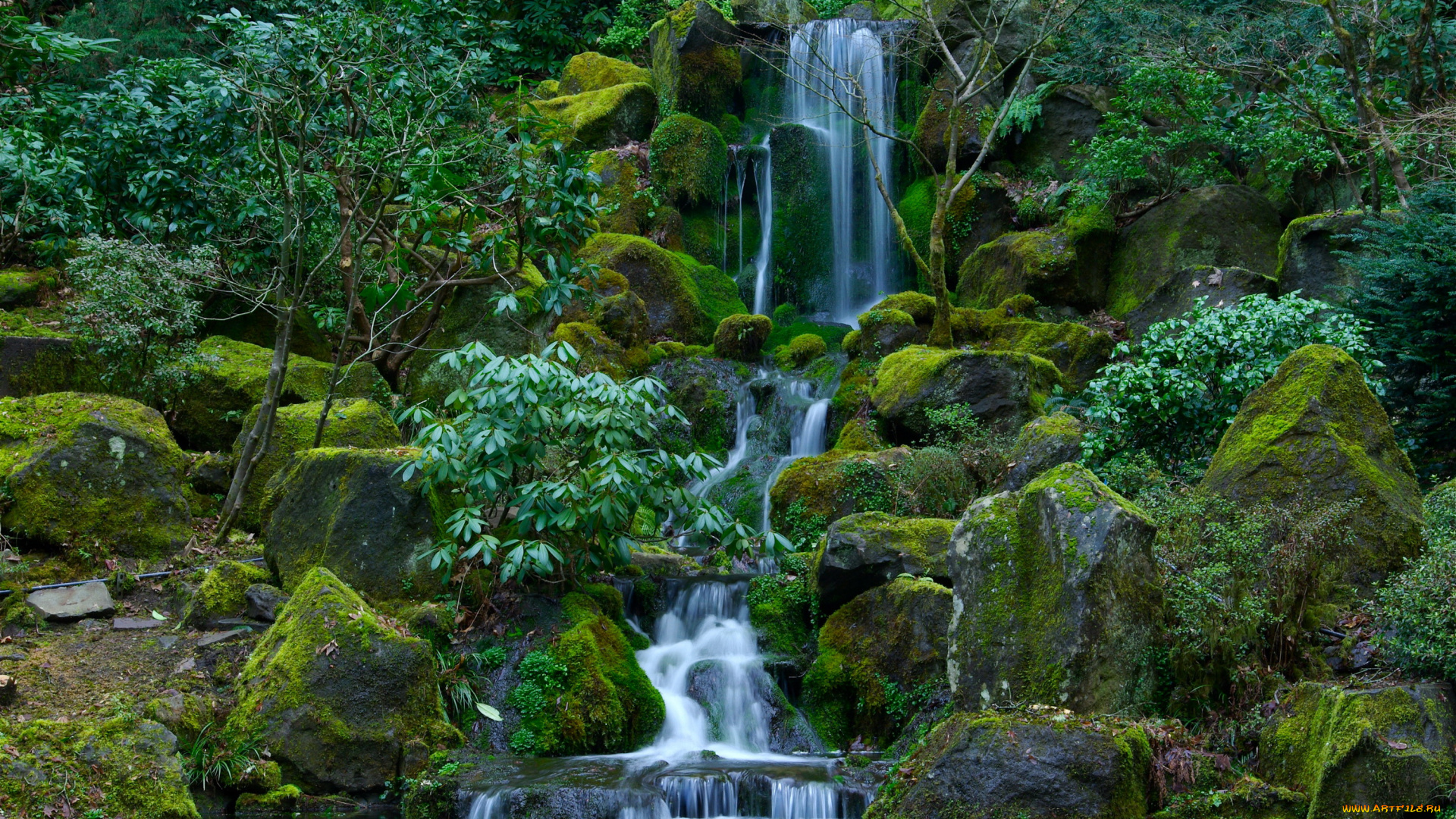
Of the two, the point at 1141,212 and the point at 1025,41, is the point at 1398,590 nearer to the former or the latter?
the point at 1141,212

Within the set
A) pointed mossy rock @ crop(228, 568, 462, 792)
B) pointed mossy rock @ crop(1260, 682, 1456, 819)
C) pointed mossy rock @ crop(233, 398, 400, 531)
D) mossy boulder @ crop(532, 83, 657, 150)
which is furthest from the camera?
mossy boulder @ crop(532, 83, 657, 150)

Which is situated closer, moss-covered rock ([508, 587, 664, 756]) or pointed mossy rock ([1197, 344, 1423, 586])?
pointed mossy rock ([1197, 344, 1423, 586])

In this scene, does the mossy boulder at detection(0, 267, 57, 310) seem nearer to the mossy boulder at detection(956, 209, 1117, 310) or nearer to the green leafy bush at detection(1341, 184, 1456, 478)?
the mossy boulder at detection(956, 209, 1117, 310)

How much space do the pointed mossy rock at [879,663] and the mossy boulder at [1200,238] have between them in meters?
8.87

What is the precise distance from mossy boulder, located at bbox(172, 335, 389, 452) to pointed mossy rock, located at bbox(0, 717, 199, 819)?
619cm

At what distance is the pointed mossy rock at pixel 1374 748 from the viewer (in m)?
4.91

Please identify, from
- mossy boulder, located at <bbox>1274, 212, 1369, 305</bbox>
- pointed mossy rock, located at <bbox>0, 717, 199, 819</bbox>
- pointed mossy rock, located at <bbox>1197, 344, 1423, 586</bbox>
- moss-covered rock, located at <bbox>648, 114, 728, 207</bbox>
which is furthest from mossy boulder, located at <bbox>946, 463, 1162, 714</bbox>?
moss-covered rock, located at <bbox>648, 114, 728, 207</bbox>

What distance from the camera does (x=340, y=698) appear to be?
700 centimetres

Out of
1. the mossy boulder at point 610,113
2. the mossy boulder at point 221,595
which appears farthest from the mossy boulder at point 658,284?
the mossy boulder at point 221,595

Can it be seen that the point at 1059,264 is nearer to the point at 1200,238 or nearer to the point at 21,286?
the point at 1200,238

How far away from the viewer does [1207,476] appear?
7770mm

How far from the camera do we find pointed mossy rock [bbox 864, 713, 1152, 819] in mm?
5367

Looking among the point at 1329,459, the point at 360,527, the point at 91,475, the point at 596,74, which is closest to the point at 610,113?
the point at 596,74

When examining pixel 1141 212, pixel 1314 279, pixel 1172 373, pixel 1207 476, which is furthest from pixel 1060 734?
pixel 1141 212
